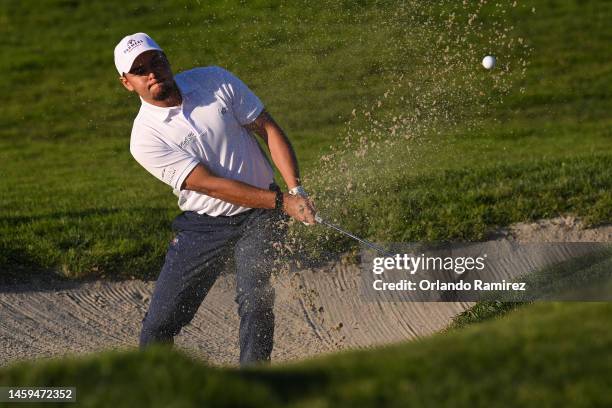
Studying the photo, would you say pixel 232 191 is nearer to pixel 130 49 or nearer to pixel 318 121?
pixel 130 49

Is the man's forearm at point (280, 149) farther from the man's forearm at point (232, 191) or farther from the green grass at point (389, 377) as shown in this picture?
the green grass at point (389, 377)

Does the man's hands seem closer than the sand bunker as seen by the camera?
Yes

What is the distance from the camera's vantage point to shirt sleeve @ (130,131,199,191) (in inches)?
240

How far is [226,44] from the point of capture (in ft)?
58.9

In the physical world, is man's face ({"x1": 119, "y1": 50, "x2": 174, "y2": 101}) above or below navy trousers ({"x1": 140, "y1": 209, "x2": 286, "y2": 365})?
above

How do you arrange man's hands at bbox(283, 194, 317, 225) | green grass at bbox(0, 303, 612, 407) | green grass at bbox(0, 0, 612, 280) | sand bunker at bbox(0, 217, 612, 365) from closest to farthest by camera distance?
green grass at bbox(0, 303, 612, 407) → man's hands at bbox(283, 194, 317, 225) → sand bunker at bbox(0, 217, 612, 365) → green grass at bbox(0, 0, 612, 280)

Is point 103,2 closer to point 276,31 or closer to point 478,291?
point 276,31

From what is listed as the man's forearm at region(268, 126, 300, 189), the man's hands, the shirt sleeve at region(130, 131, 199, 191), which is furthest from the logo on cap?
the man's hands

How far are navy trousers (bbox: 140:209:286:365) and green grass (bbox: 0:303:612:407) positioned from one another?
81.9 inches

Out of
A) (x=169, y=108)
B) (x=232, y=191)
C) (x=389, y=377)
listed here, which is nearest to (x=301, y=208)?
(x=232, y=191)

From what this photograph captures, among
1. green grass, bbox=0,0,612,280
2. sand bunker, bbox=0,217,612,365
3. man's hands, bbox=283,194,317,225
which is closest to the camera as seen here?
man's hands, bbox=283,194,317,225

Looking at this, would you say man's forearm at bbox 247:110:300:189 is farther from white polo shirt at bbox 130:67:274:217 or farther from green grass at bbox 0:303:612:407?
green grass at bbox 0:303:612:407

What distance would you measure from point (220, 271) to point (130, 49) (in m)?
1.37

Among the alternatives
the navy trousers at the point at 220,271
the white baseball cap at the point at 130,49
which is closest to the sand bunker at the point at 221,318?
the navy trousers at the point at 220,271
